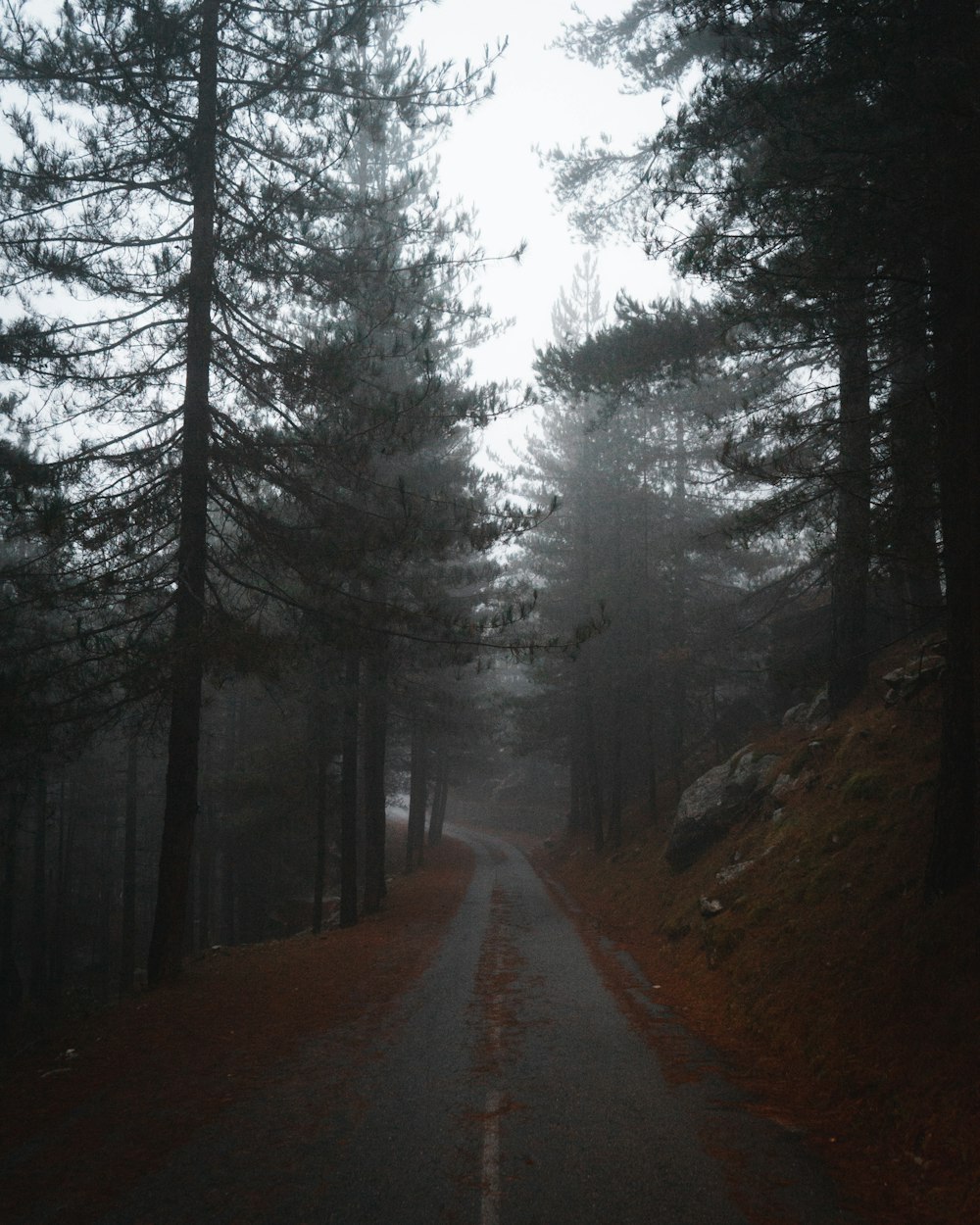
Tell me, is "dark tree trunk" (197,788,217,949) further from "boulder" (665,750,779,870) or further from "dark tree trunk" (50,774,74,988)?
"boulder" (665,750,779,870)

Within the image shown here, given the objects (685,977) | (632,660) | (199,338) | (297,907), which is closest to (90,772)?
(297,907)

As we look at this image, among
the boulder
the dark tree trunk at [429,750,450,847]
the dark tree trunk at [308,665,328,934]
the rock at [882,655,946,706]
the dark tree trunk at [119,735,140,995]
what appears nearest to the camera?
the rock at [882,655,946,706]

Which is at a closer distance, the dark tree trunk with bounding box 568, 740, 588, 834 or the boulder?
the boulder

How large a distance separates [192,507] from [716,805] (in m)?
12.1

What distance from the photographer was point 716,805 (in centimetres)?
1650

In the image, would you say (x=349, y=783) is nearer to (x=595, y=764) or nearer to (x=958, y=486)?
(x=595, y=764)

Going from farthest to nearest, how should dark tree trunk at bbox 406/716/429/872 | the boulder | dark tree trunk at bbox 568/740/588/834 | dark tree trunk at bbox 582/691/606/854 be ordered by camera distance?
dark tree trunk at bbox 568/740/588/834, dark tree trunk at bbox 406/716/429/872, dark tree trunk at bbox 582/691/606/854, the boulder

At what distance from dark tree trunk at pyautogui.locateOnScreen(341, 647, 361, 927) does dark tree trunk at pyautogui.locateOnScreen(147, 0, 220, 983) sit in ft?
19.5

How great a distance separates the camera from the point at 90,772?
30297 mm

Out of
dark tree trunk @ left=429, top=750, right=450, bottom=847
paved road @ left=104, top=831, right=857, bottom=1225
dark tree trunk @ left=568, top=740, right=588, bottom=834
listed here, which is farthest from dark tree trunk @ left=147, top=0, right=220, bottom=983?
dark tree trunk @ left=429, top=750, right=450, bottom=847

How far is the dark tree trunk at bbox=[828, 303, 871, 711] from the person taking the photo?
8.48 meters

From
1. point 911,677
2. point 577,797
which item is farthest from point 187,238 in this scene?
point 577,797

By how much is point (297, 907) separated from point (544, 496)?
19888 millimetres

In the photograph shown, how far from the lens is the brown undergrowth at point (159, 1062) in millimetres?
5473
